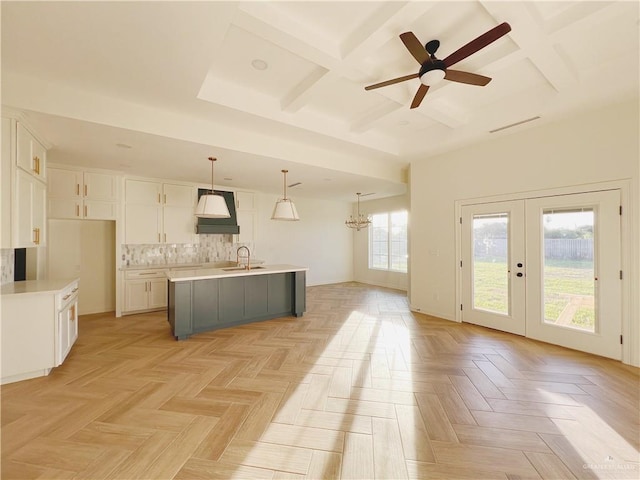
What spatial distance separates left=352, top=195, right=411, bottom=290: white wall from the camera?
24.3 feet

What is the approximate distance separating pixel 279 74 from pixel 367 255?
6.33 metres

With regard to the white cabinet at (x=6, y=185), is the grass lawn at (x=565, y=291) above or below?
below

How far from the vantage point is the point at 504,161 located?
3.89 metres

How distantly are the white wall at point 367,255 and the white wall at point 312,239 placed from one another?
0.25 m

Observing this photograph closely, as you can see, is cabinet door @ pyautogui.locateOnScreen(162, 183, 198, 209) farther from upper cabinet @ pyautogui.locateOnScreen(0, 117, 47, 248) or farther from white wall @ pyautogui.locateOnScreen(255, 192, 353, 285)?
upper cabinet @ pyautogui.locateOnScreen(0, 117, 47, 248)

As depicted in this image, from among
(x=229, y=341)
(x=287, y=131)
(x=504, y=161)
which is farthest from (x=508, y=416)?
(x=287, y=131)

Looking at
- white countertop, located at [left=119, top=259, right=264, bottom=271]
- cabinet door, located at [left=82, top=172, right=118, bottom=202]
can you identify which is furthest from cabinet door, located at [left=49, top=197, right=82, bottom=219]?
white countertop, located at [left=119, top=259, right=264, bottom=271]

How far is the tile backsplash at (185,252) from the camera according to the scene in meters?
5.24

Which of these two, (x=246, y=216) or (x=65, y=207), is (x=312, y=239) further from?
(x=65, y=207)

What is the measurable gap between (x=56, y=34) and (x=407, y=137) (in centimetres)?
439

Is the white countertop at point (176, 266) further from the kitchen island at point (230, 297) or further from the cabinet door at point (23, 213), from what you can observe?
the cabinet door at point (23, 213)

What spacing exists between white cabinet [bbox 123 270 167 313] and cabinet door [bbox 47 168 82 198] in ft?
5.32

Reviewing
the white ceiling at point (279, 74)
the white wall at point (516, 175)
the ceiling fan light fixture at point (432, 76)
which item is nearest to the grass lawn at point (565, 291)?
the white wall at point (516, 175)

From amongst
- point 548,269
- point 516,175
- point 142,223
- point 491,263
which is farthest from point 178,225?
point 548,269
